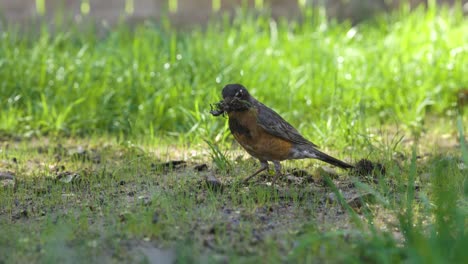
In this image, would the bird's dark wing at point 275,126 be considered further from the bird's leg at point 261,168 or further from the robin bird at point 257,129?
the bird's leg at point 261,168

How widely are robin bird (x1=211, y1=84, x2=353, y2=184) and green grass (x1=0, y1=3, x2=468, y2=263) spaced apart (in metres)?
0.21

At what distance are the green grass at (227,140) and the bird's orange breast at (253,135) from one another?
22 centimetres

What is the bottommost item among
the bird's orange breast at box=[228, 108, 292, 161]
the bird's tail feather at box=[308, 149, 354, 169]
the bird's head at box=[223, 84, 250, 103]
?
the bird's tail feather at box=[308, 149, 354, 169]

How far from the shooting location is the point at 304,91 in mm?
7391

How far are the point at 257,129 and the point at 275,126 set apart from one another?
0.15 meters

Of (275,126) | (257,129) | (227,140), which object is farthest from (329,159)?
(227,140)

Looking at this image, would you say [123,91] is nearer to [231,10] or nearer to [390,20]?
[231,10]

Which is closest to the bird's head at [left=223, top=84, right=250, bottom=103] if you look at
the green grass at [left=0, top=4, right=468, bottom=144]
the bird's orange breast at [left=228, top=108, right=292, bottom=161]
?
the bird's orange breast at [left=228, top=108, right=292, bottom=161]

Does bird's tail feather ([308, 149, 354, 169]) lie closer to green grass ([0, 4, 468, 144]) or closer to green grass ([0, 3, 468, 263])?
green grass ([0, 3, 468, 263])

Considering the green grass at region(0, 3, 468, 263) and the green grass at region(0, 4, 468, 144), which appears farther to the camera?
the green grass at region(0, 4, 468, 144)

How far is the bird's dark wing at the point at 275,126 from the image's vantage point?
197 inches

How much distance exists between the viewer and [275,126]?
505 cm

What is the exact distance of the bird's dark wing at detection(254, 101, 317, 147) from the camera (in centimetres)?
501

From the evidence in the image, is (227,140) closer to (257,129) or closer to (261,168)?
(261,168)
